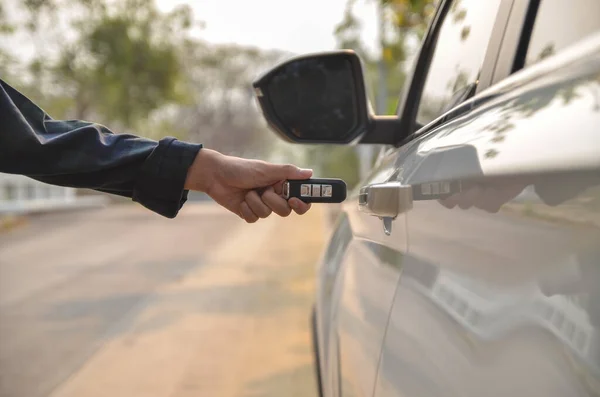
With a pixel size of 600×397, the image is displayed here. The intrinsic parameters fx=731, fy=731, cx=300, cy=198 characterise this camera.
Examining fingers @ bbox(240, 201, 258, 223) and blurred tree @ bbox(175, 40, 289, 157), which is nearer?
fingers @ bbox(240, 201, 258, 223)

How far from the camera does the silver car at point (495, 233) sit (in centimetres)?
71

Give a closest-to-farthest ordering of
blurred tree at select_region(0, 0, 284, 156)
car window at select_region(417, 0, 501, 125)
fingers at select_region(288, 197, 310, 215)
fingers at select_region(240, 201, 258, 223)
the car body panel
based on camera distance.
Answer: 1. the car body panel
2. car window at select_region(417, 0, 501, 125)
3. fingers at select_region(288, 197, 310, 215)
4. fingers at select_region(240, 201, 258, 223)
5. blurred tree at select_region(0, 0, 284, 156)

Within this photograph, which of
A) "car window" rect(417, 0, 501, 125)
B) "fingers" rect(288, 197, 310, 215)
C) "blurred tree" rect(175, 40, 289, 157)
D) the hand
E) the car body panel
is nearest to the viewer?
the car body panel

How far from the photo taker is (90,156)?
1812 millimetres

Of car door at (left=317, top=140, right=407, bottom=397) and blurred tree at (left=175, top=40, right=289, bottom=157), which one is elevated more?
blurred tree at (left=175, top=40, right=289, bottom=157)

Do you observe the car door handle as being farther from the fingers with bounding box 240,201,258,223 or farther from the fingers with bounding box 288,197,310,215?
the fingers with bounding box 240,201,258,223

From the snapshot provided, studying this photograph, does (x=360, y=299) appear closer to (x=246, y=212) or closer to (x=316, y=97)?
(x=246, y=212)

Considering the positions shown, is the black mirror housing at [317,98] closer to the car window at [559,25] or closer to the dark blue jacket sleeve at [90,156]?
the dark blue jacket sleeve at [90,156]

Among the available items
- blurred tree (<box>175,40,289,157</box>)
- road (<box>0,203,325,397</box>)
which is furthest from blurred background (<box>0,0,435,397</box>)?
blurred tree (<box>175,40,289,157</box>)

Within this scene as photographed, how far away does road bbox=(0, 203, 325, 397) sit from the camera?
447 centimetres

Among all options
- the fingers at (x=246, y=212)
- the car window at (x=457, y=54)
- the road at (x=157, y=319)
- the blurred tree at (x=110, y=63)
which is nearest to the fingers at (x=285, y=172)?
the fingers at (x=246, y=212)

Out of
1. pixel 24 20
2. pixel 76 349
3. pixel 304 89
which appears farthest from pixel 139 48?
pixel 304 89

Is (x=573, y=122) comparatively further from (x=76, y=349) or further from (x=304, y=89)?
(x=76, y=349)

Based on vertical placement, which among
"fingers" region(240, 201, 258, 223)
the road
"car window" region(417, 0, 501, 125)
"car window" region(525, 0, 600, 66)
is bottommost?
the road
